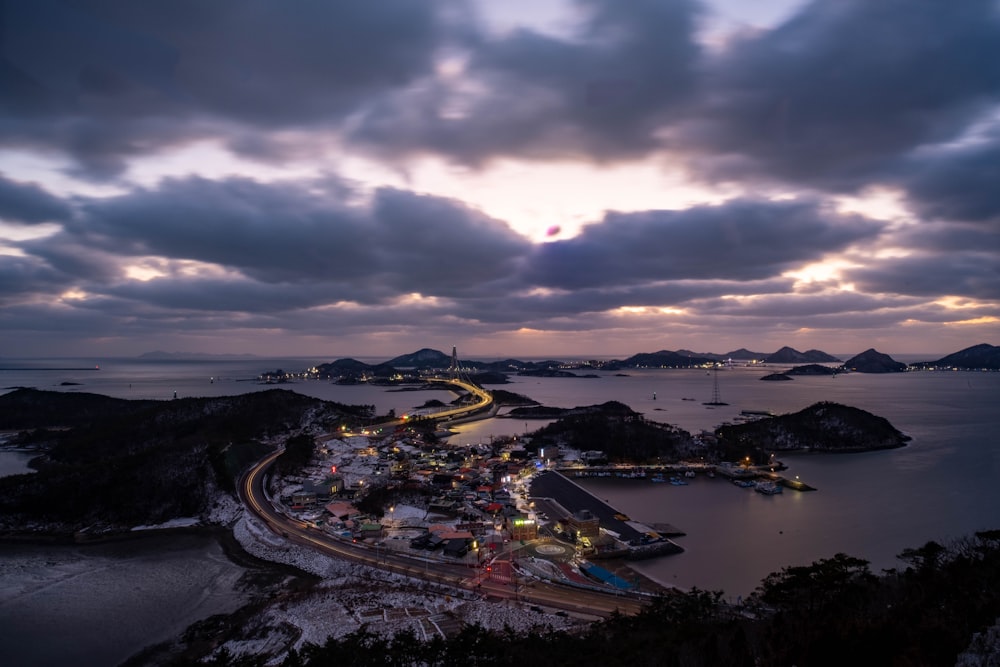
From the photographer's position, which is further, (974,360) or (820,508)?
(974,360)

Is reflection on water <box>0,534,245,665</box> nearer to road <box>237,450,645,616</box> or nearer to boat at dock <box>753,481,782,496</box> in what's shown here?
road <box>237,450,645,616</box>

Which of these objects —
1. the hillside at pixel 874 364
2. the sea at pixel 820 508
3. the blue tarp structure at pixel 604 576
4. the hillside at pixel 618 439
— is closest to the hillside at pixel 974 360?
the hillside at pixel 874 364

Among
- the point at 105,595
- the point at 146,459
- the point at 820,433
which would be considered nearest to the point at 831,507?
the point at 820,433

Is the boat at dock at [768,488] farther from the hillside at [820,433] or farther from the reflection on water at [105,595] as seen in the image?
the reflection on water at [105,595]

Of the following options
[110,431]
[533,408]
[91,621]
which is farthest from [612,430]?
[110,431]

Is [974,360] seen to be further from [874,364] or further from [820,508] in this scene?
[820,508]
